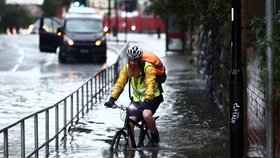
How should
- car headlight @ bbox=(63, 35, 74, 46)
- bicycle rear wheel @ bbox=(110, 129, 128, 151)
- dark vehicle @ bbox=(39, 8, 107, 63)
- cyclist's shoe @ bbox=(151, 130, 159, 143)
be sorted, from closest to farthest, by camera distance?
bicycle rear wheel @ bbox=(110, 129, 128, 151) → cyclist's shoe @ bbox=(151, 130, 159, 143) → dark vehicle @ bbox=(39, 8, 107, 63) → car headlight @ bbox=(63, 35, 74, 46)

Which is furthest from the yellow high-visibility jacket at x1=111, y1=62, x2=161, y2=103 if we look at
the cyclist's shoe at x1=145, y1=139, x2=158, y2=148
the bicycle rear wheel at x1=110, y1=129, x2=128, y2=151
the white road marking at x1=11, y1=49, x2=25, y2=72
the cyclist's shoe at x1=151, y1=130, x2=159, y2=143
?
the white road marking at x1=11, y1=49, x2=25, y2=72

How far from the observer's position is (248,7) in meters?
13.5

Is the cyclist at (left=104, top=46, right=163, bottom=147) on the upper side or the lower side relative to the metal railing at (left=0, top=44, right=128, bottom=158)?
upper

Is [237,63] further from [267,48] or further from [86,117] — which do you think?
[86,117]

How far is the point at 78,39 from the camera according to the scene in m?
36.0

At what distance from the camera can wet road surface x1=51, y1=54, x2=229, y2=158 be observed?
1236 centimetres

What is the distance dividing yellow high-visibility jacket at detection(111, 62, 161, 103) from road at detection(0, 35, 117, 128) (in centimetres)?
393

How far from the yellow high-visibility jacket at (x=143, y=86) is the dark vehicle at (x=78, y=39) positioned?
2300cm

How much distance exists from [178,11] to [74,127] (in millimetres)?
15953

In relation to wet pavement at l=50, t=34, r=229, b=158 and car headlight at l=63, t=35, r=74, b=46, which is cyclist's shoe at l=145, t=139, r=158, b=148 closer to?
wet pavement at l=50, t=34, r=229, b=158

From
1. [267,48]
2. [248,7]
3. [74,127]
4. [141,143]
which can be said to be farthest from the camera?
[74,127]

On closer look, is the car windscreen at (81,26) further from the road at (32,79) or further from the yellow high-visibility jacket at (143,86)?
the yellow high-visibility jacket at (143,86)

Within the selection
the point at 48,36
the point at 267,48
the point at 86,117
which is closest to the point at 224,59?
the point at 86,117

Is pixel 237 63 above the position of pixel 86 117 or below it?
above
